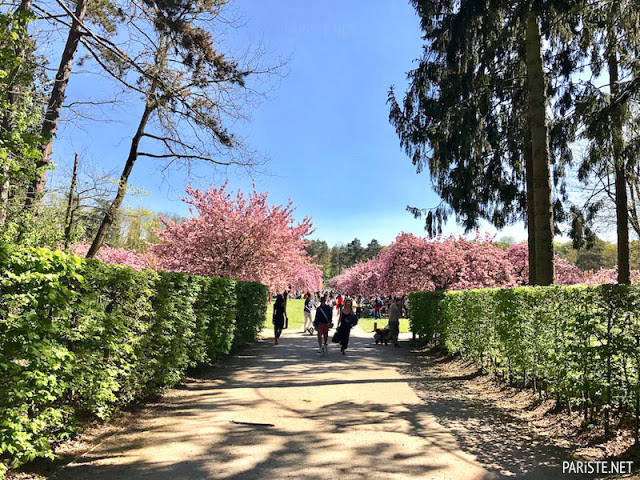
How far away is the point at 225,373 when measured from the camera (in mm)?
8969

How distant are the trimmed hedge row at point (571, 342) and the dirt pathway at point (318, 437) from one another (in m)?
0.75

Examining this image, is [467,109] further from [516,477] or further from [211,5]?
[516,477]

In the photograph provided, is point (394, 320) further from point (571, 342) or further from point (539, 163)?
point (571, 342)

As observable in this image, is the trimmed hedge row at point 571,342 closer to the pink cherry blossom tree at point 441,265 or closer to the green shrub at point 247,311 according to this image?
the green shrub at point 247,311

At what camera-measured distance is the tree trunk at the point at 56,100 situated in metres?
8.30

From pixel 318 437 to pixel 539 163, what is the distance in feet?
24.2

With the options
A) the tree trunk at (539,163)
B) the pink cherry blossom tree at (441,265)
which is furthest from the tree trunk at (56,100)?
the pink cherry blossom tree at (441,265)

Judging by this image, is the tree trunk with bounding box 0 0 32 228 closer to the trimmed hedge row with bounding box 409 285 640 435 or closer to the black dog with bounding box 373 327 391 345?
the trimmed hedge row with bounding box 409 285 640 435

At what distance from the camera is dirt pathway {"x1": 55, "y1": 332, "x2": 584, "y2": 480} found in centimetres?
384

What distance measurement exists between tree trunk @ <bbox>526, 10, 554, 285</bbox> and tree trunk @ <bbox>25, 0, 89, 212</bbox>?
9.42 meters

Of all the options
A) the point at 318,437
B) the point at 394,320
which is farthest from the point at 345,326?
the point at 318,437

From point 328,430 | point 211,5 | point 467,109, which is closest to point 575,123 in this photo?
point 467,109

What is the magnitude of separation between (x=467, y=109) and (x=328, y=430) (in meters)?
9.02

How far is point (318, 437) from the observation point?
4.75 metres
